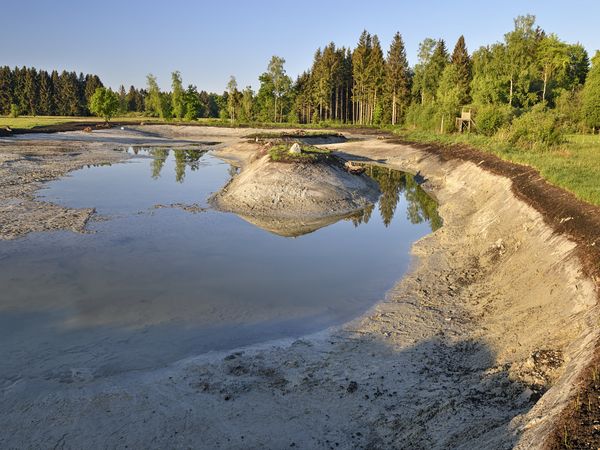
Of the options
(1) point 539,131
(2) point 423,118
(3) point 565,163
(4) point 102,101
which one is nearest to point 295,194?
(3) point 565,163

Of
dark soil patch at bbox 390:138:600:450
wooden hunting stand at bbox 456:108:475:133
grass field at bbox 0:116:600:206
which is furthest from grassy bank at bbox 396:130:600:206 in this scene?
wooden hunting stand at bbox 456:108:475:133

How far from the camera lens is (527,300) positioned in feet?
37.4

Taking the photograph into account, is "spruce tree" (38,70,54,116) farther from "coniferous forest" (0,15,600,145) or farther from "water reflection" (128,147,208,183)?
"water reflection" (128,147,208,183)

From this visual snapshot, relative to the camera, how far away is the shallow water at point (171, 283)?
10.0 meters

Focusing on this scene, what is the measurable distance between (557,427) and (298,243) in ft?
46.3

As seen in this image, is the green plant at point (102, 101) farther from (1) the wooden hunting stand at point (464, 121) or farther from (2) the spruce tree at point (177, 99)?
(1) the wooden hunting stand at point (464, 121)

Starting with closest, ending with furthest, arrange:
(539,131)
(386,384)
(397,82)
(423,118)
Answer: (386,384)
(539,131)
(423,118)
(397,82)

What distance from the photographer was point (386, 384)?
8.55 metres

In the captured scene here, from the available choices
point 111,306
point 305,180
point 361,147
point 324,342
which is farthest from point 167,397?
point 361,147

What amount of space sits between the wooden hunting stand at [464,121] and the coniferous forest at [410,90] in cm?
86

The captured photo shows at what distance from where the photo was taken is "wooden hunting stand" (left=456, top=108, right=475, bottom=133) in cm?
5069

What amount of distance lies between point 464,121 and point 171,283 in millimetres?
50332

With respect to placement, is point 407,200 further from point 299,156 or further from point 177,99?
point 177,99

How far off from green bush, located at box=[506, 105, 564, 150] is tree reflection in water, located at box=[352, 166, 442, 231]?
8457mm
